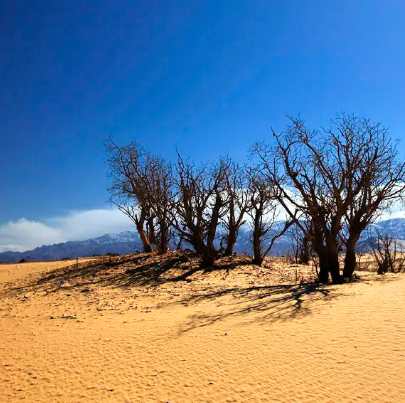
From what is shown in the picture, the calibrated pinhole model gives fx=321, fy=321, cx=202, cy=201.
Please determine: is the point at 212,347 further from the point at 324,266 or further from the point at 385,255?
the point at 385,255

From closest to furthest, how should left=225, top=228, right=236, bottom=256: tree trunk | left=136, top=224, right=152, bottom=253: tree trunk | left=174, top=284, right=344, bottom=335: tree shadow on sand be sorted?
left=174, top=284, right=344, bottom=335: tree shadow on sand, left=225, top=228, right=236, bottom=256: tree trunk, left=136, top=224, right=152, bottom=253: tree trunk

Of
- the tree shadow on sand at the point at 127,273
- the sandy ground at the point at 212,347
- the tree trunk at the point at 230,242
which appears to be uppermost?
the tree trunk at the point at 230,242

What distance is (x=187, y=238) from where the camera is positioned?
1841 cm

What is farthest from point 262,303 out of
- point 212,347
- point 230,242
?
point 230,242

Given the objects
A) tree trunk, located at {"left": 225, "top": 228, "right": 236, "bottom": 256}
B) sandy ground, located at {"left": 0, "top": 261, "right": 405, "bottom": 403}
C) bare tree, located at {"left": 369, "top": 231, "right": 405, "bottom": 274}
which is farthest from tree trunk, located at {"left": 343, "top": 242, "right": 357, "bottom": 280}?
tree trunk, located at {"left": 225, "top": 228, "right": 236, "bottom": 256}

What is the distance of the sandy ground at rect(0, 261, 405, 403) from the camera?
14.1ft

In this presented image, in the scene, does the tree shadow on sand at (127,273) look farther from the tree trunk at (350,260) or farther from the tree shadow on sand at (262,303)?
the tree trunk at (350,260)

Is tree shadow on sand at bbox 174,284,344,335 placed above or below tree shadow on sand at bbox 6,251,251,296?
below

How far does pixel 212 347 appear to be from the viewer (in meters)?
5.88

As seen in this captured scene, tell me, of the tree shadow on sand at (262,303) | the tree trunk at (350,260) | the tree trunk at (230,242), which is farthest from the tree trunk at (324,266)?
the tree trunk at (230,242)

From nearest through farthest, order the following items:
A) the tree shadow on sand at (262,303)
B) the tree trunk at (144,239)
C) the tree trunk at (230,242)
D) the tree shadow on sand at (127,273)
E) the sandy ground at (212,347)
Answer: the sandy ground at (212,347) → the tree shadow on sand at (262,303) → the tree shadow on sand at (127,273) → the tree trunk at (230,242) → the tree trunk at (144,239)

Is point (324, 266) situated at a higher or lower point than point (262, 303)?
higher

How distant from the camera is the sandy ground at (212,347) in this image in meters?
4.31

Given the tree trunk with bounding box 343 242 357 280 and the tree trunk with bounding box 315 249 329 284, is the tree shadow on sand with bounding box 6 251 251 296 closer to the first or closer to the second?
the tree trunk with bounding box 315 249 329 284
